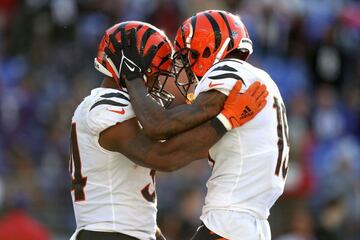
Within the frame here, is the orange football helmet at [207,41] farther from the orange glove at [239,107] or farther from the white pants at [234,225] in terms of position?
the white pants at [234,225]

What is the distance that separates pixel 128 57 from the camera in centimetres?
613

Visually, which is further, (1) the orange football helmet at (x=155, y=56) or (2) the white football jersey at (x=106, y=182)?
(1) the orange football helmet at (x=155, y=56)

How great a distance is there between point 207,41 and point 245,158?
2.61 feet

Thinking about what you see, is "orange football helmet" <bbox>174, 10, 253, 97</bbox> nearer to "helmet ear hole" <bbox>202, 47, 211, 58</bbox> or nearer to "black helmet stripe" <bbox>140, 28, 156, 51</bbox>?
"helmet ear hole" <bbox>202, 47, 211, 58</bbox>

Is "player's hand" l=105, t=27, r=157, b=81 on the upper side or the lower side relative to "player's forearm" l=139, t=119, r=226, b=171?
upper

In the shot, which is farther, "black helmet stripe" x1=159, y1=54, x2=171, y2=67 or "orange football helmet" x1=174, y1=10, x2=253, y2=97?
"black helmet stripe" x1=159, y1=54, x2=171, y2=67

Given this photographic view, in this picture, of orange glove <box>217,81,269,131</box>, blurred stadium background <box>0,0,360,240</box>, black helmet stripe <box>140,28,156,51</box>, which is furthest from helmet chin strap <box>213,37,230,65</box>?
blurred stadium background <box>0,0,360,240</box>

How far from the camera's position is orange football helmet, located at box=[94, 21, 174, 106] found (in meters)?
6.25

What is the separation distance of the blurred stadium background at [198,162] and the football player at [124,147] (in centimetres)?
358

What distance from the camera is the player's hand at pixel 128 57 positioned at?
6.13m

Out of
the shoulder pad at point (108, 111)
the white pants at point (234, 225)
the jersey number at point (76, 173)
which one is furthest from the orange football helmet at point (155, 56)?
the white pants at point (234, 225)

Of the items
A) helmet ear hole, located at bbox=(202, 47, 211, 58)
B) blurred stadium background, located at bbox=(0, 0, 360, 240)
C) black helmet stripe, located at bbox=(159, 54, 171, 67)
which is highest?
helmet ear hole, located at bbox=(202, 47, 211, 58)

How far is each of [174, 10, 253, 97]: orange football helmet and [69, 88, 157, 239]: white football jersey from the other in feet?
1.52

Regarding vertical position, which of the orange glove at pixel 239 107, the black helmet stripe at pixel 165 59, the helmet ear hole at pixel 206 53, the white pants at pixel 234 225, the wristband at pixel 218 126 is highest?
the helmet ear hole at pixel 206 53
